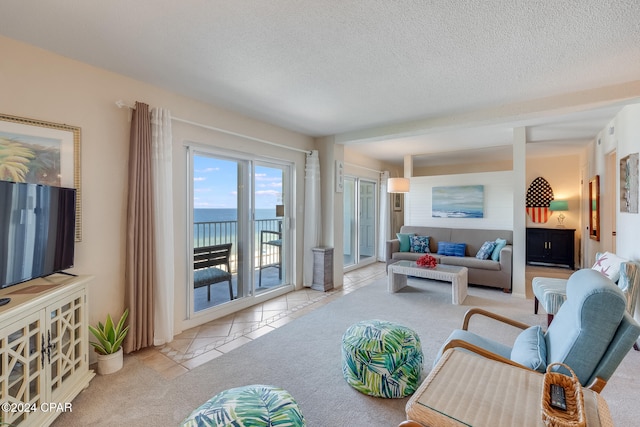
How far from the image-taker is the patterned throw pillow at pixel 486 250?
4.96 metres

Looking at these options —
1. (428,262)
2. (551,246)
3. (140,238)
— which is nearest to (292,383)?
(140,238)

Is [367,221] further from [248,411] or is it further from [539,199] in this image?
[248,411]

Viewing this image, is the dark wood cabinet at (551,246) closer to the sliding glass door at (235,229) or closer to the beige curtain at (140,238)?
the sliding glass door at (235,229)

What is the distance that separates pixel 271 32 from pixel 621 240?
4573mm

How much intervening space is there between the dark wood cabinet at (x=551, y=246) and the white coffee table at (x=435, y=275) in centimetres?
335

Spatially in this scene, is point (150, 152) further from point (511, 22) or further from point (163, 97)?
point (511, 22)

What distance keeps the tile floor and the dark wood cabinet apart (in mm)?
4640

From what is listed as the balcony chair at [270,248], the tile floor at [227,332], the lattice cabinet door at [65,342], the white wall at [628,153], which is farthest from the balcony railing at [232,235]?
the white wall at [628,153]

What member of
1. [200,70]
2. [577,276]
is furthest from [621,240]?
[200,70]

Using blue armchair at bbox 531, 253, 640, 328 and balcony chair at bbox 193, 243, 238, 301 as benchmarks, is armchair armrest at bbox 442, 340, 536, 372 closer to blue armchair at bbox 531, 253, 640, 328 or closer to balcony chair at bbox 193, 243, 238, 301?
blue armchair at bbox 531, 253, 640, 328

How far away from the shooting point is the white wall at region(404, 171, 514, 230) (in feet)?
18.1

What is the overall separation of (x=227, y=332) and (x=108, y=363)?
1.06 m

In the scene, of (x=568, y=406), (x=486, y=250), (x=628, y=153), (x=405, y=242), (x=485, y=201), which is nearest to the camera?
(x=568, y=406)

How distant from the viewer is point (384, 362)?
6.47 ft
